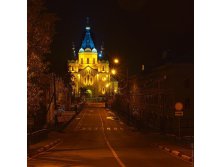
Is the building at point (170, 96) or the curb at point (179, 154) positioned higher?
the building at point (170, 96)

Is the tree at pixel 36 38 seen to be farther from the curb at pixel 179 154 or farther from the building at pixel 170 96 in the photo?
the building at pixel 170 96

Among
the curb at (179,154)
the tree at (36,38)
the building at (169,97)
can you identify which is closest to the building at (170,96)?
the building at (169,97)

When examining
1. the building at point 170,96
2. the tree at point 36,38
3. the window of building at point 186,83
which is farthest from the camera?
the window of building at point 186,83

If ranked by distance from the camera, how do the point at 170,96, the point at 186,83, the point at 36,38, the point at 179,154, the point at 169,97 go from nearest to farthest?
the point at 36,38, the point at 179,154, the point at 186,83, the point at 170,96, the point at 169,97

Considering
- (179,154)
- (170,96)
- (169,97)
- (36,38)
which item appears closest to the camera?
(36,38)

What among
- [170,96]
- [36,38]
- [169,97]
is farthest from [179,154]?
[169,97]

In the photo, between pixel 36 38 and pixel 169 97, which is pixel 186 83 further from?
pixel 36 38

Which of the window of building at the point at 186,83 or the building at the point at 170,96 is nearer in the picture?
the building at the point at 170,96

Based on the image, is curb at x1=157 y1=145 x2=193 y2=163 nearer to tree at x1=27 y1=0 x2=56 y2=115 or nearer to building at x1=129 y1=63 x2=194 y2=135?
tree at x1=27 y1=0 x2=56 y2=115

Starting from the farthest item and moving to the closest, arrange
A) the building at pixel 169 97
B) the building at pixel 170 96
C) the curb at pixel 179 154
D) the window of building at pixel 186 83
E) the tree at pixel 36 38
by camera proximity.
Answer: the window of building at pixel 186 83
the building at pixel 170 96
the building at pixel 169 97
the curb at pixel 179 154
the tree at pixel 36 38

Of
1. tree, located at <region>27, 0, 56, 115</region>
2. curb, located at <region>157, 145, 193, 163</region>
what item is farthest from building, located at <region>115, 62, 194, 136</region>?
tree, located at <region>27, 0, 56, 115</region>
